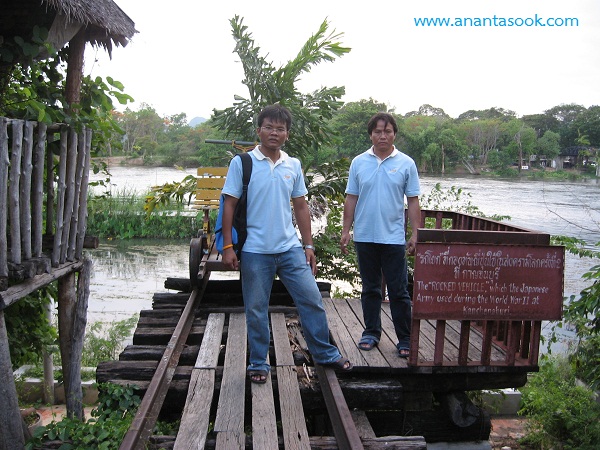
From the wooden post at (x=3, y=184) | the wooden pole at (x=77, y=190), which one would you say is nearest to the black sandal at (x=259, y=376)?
the wooden post at (x=3, y=184)

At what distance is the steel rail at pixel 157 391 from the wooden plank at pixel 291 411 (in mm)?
738

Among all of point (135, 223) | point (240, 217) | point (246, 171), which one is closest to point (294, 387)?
point (240, 217)

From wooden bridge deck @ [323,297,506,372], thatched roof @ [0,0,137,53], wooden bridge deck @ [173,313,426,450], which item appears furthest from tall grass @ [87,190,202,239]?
wooden bridge deck @ [173,313,426,450]

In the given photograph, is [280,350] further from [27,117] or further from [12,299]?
[27,117]

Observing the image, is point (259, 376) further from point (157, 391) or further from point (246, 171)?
point (246, 171)

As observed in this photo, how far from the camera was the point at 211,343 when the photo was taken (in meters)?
4.71

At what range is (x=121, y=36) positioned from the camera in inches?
233

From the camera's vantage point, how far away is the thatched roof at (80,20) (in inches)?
208

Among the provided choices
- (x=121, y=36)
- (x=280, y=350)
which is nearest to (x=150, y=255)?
(x=121, y=36)

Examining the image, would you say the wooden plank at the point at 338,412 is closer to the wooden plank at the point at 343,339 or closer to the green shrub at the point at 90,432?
the wooden plank at the point at 343,339

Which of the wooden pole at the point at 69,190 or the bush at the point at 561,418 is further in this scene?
the bush at the point at 561,418

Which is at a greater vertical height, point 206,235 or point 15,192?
point 15,192

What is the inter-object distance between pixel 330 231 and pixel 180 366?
5.82 metres

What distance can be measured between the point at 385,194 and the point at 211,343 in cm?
186
